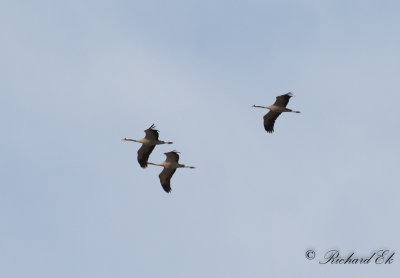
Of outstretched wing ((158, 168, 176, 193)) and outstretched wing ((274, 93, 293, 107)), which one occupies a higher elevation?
outstretched wing ((274, 93, 293, 107))

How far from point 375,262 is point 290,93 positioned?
53.7ft

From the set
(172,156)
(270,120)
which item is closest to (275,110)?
(270,120)

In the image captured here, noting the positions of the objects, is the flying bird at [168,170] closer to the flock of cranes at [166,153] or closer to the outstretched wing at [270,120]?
the flock of cranes at [166,153]

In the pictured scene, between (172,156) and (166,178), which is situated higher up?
(172,156)

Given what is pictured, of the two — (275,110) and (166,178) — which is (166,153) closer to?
(166,178)

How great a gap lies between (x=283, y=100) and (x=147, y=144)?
9890 millimetres

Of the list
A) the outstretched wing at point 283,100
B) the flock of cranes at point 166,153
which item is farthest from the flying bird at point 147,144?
the outstretched wing at point 283,100

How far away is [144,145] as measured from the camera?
64688 millimetres

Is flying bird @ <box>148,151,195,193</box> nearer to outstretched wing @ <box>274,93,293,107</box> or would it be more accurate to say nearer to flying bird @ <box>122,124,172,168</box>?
flying bird @ <box>122,124,172,168</box>

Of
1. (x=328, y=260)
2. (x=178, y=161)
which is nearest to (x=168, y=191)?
(x=178, y=161)

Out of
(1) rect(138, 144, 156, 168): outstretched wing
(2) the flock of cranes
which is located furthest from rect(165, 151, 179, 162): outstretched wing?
(1) rect(138, 144, 156, 168): outstretched wing

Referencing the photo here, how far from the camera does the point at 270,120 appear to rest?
225ft

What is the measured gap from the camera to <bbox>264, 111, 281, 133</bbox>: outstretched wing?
68.3 meters

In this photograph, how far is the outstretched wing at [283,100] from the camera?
6554 cm
